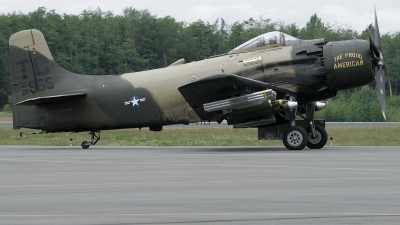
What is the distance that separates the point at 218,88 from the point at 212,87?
21 cm

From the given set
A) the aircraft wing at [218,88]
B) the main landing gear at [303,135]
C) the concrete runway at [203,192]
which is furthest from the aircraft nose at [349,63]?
the concrete runway at [203,192]

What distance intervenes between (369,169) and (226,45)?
289 feet

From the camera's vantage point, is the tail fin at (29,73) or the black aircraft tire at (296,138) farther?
the tail fin at (29,73)

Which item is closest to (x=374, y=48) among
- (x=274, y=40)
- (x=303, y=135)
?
(x=274, y=40)

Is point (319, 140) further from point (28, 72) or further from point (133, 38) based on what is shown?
point (133, 38)

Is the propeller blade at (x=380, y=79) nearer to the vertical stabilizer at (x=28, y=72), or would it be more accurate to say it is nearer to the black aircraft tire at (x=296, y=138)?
the black aircraft tire at (x=296, y=138)

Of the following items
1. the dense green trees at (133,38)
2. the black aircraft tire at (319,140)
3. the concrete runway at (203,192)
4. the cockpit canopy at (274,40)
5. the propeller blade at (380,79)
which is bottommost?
the concrete runway at (203,192)

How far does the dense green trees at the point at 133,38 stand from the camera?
87.6 metres

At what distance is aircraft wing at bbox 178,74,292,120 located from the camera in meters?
20.8

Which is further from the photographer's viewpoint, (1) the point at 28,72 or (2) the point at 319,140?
(1) the point at 28,72

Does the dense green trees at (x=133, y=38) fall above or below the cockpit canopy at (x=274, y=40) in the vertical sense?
above

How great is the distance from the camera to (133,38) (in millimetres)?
98250

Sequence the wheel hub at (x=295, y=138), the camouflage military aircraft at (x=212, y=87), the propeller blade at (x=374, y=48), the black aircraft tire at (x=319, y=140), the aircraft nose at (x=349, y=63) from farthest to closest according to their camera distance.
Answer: the black aircraft tire at (x=319, y=140), the wheel hub at (x=295, y=138), the camouflage military aircraft at (x=212, y=87), the propeller blade at (x=374, y=48), the aircraft nose at (x=349, y=63)

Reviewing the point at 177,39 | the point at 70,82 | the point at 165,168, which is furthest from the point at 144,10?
the point at 165,168
